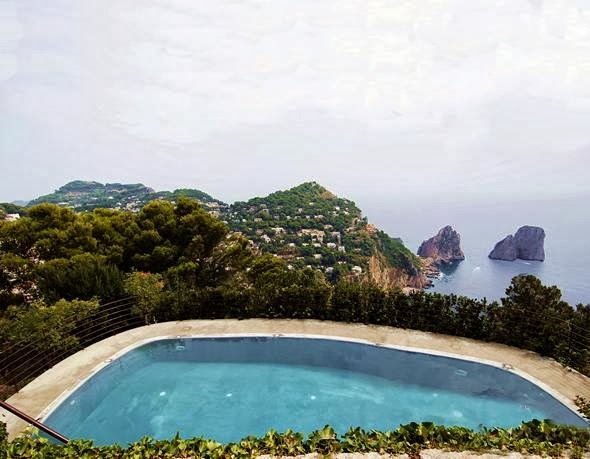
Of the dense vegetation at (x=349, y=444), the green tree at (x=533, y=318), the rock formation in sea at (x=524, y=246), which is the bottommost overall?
the dense vegetation at (x=349, y=444)

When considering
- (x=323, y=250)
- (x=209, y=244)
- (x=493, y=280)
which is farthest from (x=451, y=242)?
(x=209, y=244)

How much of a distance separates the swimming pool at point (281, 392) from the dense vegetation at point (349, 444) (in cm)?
234

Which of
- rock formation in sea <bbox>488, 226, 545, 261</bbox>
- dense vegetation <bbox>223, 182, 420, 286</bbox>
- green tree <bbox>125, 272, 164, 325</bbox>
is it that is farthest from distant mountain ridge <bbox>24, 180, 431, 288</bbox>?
rock formation in sea <bbox>488, 226, 545, 261</bbox>

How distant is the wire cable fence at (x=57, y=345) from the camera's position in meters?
8.15

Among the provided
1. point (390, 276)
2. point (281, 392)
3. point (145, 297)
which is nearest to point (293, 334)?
point (281, 392)

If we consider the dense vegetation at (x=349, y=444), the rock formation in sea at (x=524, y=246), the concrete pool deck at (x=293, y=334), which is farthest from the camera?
the rock formation in sea at (x=524, y=246)

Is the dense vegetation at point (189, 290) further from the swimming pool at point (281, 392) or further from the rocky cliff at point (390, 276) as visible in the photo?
the rocky cliff at point (390, 276)

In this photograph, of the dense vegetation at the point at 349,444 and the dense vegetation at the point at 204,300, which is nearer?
the dense vegetation at the point at 349,444

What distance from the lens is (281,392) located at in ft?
30.0

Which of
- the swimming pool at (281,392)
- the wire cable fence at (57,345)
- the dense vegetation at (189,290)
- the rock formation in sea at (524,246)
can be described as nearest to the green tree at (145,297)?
the dense vegetation at (189,290)

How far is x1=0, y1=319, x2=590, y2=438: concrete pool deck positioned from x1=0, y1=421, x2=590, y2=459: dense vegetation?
7.82 feet

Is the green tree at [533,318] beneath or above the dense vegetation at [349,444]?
above

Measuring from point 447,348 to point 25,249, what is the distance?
15.8 m

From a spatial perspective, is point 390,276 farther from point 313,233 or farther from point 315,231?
point 313,233
